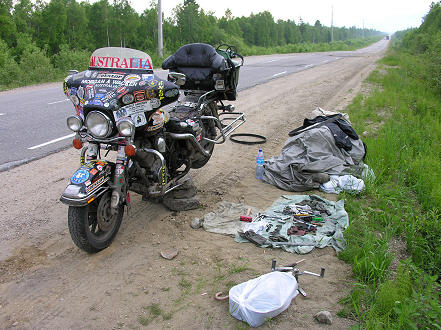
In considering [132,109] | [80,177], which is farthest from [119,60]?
[80,177]

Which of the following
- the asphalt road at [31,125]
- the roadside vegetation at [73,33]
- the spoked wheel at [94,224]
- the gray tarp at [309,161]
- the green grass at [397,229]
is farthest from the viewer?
the roadside vegetation at [73,33]

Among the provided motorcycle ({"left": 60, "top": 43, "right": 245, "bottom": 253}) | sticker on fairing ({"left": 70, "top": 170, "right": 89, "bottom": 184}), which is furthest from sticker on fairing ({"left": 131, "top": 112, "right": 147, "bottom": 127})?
sticker on fairing ({"left": 70, "top": 170, "right": 89, "bottom": 184})

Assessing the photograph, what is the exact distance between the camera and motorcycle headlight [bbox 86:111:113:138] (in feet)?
10.2

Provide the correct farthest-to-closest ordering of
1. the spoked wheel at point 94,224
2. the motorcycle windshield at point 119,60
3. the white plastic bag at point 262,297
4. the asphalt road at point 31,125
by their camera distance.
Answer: the asphalt road at point 31,125 → the motorcycle windshield at point 119,60 → the spoked wheel at point 94,224 → the white plastic bag at point 262,297

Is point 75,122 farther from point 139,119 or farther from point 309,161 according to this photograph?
point 309,161

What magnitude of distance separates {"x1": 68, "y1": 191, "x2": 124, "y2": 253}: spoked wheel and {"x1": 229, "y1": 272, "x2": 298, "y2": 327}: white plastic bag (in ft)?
4.19

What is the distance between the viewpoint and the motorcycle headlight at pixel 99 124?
311 cm

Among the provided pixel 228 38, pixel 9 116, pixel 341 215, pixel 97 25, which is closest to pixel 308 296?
pixel 341 215

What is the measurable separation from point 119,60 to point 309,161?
9.56 feet

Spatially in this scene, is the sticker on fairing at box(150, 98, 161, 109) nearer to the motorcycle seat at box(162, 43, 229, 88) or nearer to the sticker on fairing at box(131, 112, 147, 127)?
the sticker on fairing at box(131, 112, 147, 127)

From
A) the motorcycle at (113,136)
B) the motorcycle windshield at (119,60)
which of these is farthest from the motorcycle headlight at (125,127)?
the motorcycle windshield at (119,60)

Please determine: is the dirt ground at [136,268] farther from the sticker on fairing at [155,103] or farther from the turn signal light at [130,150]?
the sticker on fairing at [155,103]

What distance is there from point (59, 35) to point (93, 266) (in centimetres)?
2449

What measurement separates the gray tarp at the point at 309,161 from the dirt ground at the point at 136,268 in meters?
0.26
